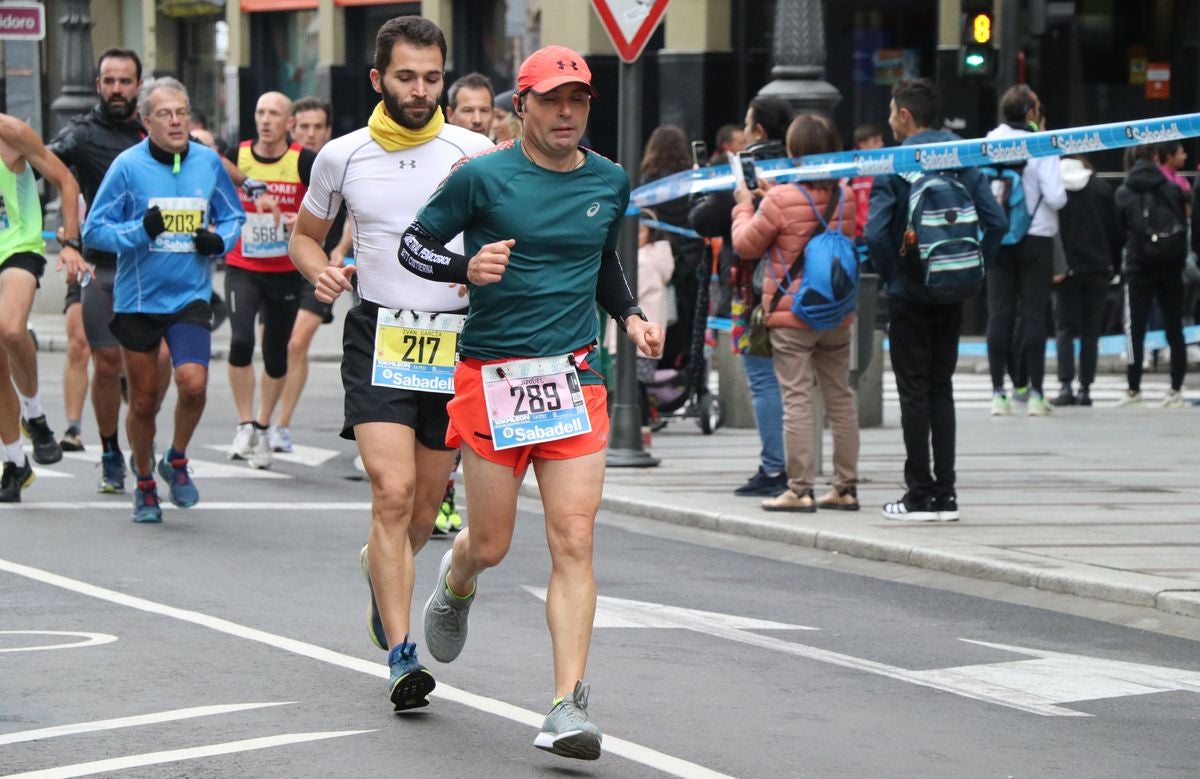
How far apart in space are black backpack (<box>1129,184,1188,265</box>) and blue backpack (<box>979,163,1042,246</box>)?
4.20ft

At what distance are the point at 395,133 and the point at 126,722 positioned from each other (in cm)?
202

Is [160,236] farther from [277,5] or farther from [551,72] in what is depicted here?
[277,5]

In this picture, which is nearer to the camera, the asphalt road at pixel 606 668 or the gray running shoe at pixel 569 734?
the gray running shoe at pixel 569 734

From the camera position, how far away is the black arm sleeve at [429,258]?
20.5 ft

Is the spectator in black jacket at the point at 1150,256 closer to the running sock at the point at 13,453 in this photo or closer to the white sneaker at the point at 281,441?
the white sneaker at the point at 281,441

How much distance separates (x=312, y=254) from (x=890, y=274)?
13.1 ft

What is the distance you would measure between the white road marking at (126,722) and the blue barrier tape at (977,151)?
433 cm

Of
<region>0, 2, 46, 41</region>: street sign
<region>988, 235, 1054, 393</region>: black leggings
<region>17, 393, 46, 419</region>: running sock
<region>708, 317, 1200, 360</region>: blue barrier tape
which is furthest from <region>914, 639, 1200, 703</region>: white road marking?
<region>0, 2, 46, 41</region>: street sign

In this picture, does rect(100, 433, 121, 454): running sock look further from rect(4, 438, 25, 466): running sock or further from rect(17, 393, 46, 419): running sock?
rect(17, 393, 46, 419): running sock

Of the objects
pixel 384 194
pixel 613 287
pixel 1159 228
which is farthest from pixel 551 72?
pixel 1159 228

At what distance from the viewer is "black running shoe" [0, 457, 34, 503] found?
37.2ft

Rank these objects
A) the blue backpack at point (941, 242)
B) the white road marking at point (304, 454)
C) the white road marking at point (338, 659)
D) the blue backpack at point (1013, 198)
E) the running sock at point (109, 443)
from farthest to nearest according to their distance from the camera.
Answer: the blue backpack at point (1013, 198)
the white road marking at point (304, 454)
the running sock at point (109, 443)
the blue backpack at point (941, 242)
the white road marking at point (338, 659)

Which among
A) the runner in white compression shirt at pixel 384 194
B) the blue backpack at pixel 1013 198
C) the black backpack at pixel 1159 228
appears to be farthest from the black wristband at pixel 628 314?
the black backpack at pixel 1159 228

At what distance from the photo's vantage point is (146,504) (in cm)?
1066
